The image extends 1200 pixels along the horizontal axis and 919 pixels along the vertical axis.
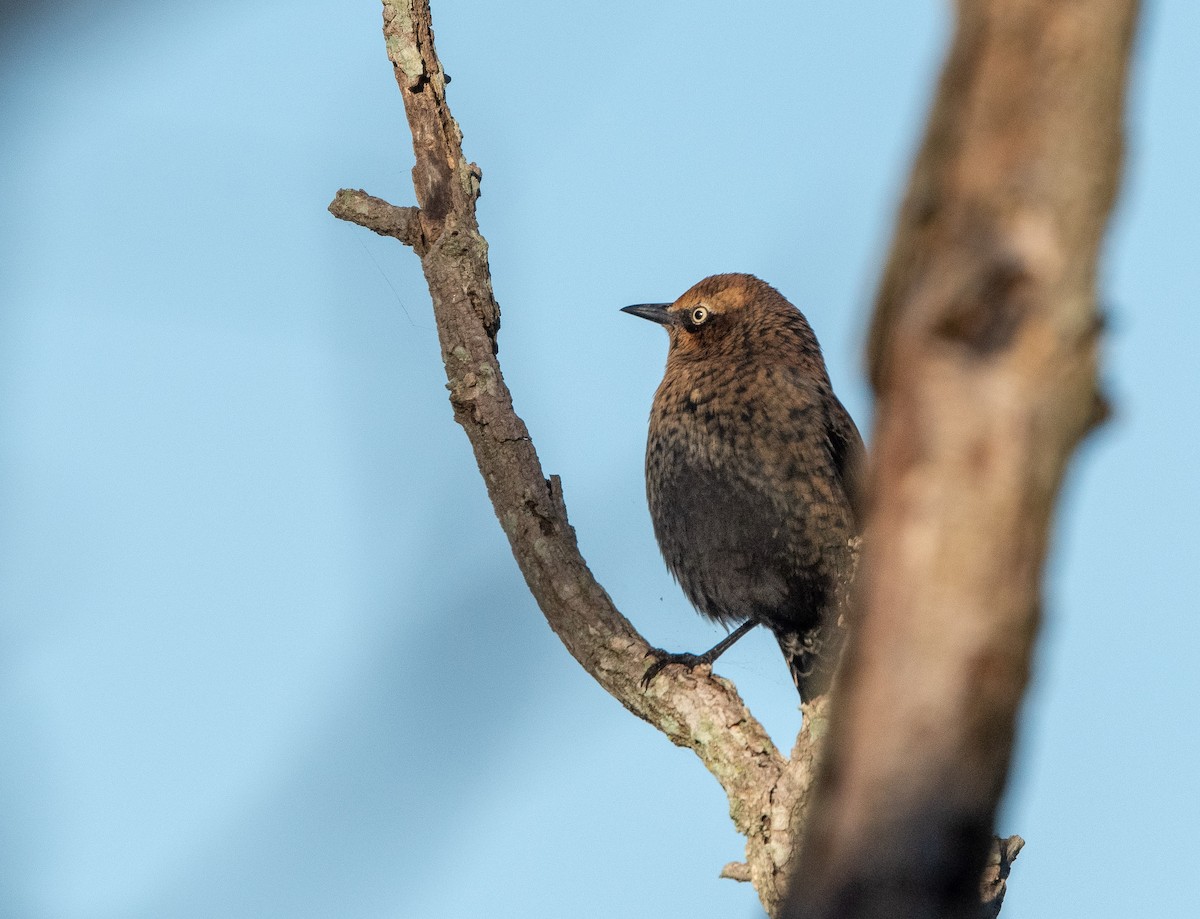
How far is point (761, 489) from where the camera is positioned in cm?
525

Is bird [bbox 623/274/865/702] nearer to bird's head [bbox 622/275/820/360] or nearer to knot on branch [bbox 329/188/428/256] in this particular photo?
bird's head [bbox 622/275/820/360]

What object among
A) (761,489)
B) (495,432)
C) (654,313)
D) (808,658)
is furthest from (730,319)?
(495,432)

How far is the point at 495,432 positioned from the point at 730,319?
1901mm

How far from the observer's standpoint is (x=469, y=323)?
464 centimetres

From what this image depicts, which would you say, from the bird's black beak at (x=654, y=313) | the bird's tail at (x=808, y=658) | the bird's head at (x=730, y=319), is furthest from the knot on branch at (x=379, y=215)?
the bird's tail at (x=808, y=658)

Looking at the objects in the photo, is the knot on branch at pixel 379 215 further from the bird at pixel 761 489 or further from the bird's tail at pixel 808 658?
the bird's tail at pixel 808 658

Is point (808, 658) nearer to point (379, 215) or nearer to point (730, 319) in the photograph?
point (730, 319)

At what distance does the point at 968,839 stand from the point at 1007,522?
12.9 inches

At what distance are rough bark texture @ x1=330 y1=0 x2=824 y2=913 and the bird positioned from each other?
2.92 ft

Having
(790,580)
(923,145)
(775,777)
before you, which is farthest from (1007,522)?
(790,580)

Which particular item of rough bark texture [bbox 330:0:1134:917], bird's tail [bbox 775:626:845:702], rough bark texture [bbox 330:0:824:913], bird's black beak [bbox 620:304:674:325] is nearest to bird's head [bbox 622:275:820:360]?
bird's black beak [bbox 620:304:674:325]

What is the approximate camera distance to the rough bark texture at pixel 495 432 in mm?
4117

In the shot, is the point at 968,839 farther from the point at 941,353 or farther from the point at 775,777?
the point at 775,777

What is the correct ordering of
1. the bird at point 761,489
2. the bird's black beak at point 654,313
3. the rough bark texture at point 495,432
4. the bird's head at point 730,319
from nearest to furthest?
the rough bark texture at point 495,432 → the bird at point 761,489 → the bird's head at point 730,319 → the bird's black beak at point 654,313
